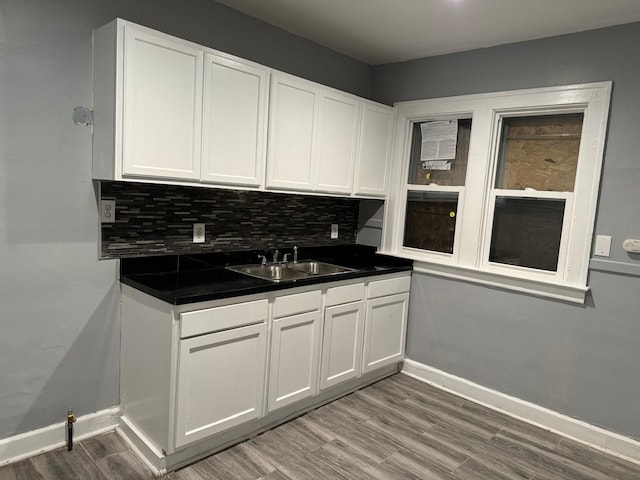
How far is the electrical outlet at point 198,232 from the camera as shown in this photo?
2.62m

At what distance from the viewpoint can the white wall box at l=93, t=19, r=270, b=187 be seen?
195 cm

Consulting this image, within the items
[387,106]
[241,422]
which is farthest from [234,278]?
[387,106]

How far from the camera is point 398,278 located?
3.24m

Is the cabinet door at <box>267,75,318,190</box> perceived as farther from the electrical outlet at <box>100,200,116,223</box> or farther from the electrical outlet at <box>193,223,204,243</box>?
the electrical outlet at <box>100,200,116,223</box>

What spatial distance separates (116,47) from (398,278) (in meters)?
2.29

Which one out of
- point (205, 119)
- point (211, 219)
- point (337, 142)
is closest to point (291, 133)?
point (337, 142)

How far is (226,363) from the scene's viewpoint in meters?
2.19

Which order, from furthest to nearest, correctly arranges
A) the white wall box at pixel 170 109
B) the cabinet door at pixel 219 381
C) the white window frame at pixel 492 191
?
1. the white window frame at pixel 492 191
2. the cabinet door at pixel 219 381
3. the white wall box at pixel 170 109

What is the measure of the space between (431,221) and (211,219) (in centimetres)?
168

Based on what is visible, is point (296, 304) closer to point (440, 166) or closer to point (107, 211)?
point (107, 211)

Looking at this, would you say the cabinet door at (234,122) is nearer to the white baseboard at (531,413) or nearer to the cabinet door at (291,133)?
the cabinet door at (291,133)

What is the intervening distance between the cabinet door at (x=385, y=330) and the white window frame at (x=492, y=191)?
384 millimetres

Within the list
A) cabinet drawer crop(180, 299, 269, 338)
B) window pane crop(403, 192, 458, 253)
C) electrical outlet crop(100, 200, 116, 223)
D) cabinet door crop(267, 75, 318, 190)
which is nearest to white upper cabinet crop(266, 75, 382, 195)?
cabinet door crop(267, 75, 318, 190)

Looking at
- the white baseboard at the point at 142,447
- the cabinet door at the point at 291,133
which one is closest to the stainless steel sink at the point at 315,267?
the cabinet door at the point at 291,133
